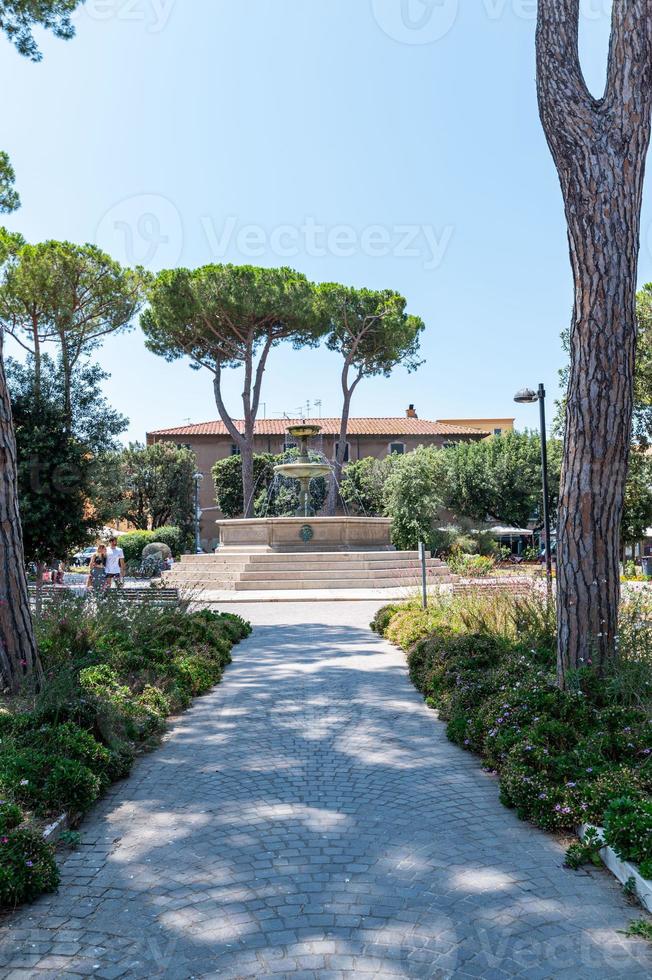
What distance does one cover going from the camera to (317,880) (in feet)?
10.2

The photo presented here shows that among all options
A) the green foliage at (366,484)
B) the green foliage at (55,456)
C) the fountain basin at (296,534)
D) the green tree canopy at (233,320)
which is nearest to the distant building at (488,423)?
the green foliage at (366,484)

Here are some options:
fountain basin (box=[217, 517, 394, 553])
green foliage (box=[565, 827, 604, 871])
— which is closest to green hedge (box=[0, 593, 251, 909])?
green foliage (box=[565, 827, 604, 871])

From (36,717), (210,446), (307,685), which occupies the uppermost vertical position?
(210,446)

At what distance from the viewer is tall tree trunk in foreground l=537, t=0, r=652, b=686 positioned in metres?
5.24

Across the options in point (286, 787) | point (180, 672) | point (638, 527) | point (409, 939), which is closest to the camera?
point (409, 939)

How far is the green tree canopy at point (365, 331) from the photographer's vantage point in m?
34.0

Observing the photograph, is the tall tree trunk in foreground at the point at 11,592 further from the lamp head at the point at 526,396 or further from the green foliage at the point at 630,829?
the lamp head at the point at 526,396

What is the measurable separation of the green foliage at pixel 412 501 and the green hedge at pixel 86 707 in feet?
84.3

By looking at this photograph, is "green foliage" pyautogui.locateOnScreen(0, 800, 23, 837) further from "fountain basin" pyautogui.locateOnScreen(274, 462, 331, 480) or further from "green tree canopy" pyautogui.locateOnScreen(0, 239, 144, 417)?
"fountain basin" pyautogui.locateOnScreen(274, 462, 331, 480)

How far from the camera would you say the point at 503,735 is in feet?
14.9

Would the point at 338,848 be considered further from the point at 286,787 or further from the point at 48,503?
the point at 48,503

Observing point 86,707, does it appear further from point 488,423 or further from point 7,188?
point 488,423

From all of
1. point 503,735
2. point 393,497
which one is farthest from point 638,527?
point 503,735

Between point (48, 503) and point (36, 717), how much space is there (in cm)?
1083
